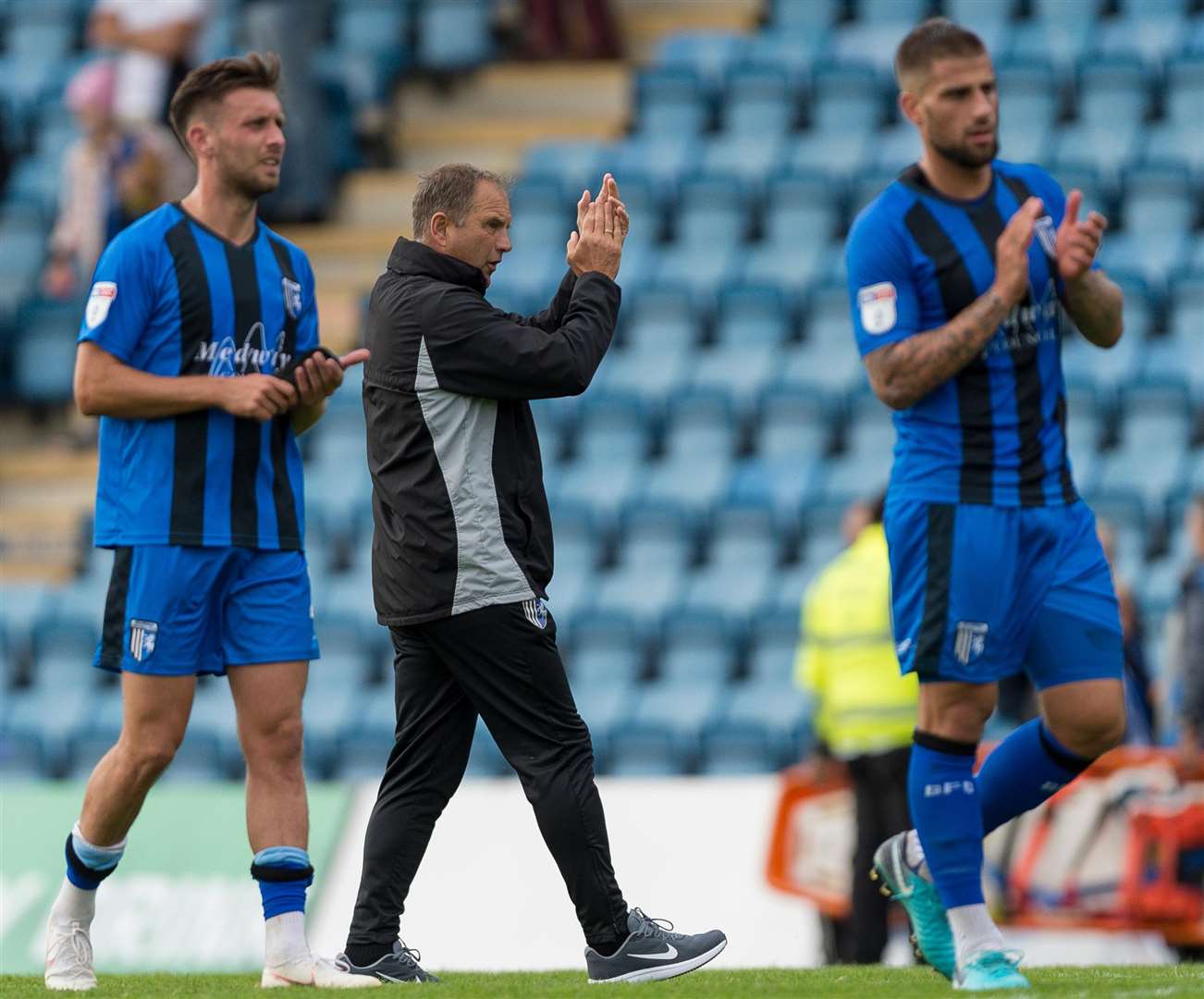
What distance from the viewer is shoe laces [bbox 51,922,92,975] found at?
5496 mm

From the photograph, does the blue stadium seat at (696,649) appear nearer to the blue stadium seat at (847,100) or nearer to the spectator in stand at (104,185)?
the blue stadium seat at (847,100)

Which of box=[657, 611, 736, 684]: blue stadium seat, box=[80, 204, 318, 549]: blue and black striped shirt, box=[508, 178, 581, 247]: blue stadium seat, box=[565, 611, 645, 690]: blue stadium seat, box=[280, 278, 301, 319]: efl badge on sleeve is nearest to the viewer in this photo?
box=[80, 204, 318, 549]: blue and black striped shirt

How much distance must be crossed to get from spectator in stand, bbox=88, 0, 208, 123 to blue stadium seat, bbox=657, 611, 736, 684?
4.75m

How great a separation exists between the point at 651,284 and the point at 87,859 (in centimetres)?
778

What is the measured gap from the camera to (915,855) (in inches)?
212

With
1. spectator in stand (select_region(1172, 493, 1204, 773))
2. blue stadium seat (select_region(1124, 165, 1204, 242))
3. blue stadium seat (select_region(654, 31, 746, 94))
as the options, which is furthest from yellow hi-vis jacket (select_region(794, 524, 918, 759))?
blue stadium seat (select_region(654, 31, 746, 94))

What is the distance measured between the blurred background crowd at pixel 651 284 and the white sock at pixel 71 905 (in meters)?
4.97

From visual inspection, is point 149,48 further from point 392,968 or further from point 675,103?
point 392,968

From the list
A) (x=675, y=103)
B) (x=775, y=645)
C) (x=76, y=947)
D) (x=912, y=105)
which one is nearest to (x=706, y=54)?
(x=675, y=103)

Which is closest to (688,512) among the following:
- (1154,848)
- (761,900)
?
(761,900)

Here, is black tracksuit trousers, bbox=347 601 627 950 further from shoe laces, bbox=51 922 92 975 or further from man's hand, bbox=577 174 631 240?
shoe laces, bbox=51 922 92 975

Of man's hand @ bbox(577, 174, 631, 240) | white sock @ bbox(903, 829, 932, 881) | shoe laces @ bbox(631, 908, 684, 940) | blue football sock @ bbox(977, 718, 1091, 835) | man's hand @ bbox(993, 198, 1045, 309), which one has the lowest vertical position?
shoe laces @ bbox(631, 908, 684, 940)

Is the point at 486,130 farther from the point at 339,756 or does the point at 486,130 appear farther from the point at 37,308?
the point at 339,756

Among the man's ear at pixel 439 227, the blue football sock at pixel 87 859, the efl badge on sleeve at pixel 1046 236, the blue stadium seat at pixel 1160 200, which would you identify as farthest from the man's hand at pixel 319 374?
the blue stadium seat at pixel 1160 200
